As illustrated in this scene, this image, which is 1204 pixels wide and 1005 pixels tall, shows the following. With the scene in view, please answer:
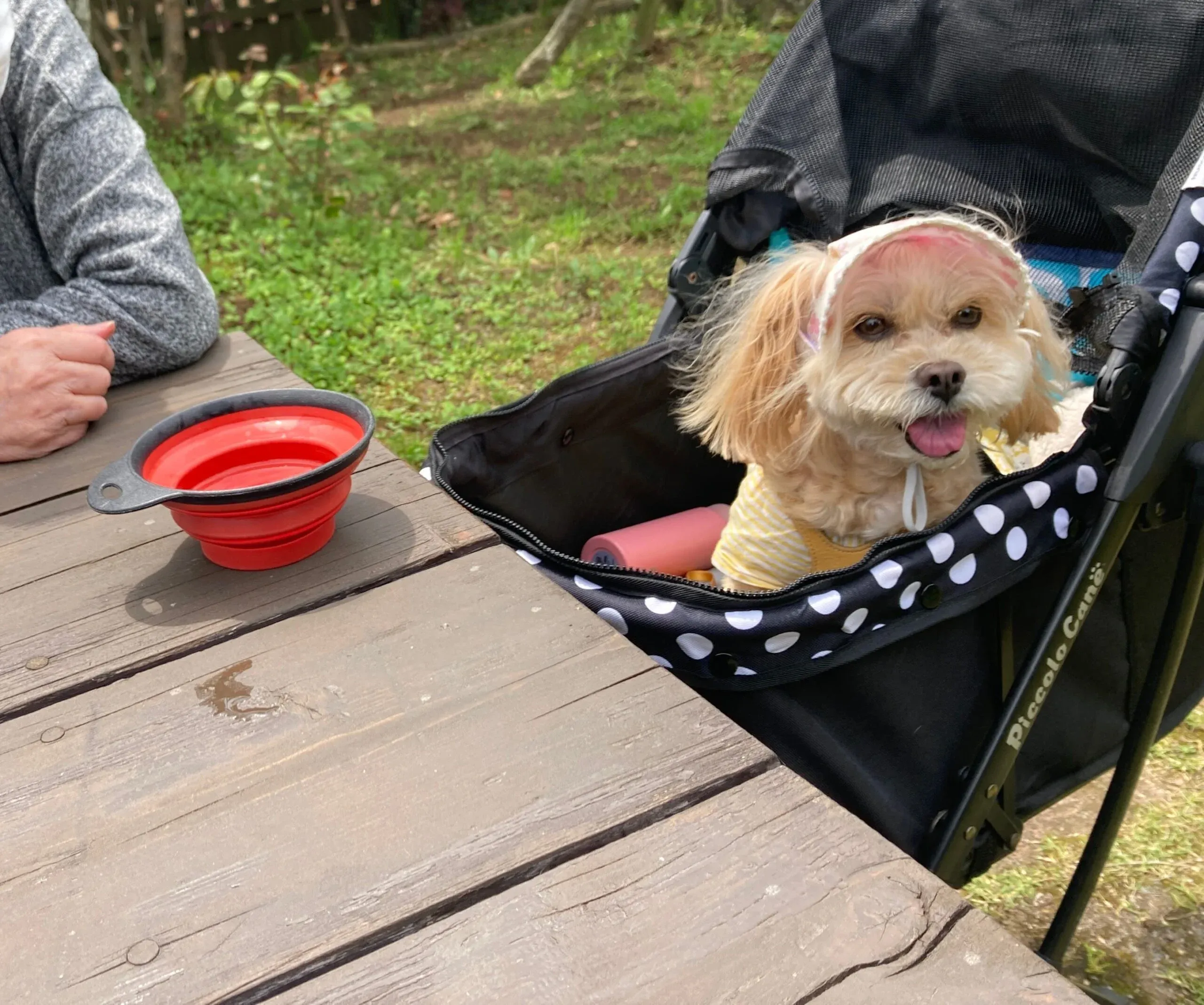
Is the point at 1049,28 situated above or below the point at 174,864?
above

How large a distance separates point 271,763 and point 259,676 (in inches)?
4.8

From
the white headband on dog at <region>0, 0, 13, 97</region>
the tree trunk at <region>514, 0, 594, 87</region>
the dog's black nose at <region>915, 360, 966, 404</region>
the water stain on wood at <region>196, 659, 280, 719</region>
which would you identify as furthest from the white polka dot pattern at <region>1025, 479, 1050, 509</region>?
the tree trunk at <region>514, 0, 594, 87</region>

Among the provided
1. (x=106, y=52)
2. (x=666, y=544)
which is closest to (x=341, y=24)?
(x=106, y=52)

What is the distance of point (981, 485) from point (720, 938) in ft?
2.63

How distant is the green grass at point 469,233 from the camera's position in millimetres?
3758

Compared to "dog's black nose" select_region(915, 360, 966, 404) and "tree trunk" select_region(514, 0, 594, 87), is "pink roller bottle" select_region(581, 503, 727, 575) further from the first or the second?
"tree trunk" select_region(514, 0, 594, 87)

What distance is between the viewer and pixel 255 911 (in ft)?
2.57

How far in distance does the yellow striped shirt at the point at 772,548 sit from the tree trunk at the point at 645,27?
585 centimetres

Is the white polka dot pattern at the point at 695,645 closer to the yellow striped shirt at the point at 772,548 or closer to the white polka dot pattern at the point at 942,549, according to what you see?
the white polka dot pattern at the point at 942,549

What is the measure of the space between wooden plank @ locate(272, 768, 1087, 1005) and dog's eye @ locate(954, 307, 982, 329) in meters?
0.96

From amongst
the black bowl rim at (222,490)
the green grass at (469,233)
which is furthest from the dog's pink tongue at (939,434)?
the green grass at (469,233)

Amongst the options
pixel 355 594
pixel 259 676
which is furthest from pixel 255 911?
pixel 355 594

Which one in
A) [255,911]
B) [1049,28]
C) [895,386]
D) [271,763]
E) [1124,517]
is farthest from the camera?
[1049,28]

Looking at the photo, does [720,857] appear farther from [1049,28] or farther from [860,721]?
[1049,28]
